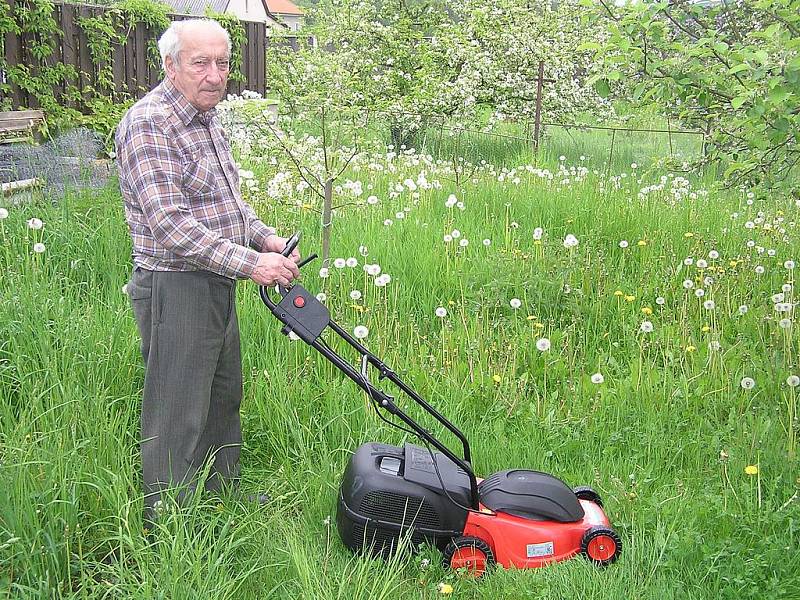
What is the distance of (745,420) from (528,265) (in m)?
1.91

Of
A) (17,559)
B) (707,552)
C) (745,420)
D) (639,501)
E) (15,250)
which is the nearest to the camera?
(17,559)

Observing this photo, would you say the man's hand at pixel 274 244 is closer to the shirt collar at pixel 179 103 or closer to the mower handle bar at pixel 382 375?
the mower handle bar at pixel 382 375

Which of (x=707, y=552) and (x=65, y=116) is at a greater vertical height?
(x=65, y=116)

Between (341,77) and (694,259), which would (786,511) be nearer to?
(694,259)

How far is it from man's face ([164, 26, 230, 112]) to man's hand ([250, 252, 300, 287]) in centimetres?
63

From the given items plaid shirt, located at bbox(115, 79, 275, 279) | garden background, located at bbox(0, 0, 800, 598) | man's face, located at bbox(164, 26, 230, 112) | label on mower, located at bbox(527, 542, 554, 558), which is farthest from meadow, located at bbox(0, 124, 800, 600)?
man's face, located at bbox(164, 26, 230, 112)

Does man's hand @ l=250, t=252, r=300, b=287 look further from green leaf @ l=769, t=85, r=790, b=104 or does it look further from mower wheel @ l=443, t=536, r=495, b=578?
green leaf @ l=769, t=85, r=790, b=104

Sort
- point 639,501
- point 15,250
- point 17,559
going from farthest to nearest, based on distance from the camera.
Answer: point 15,250 → point 639,501 → point 17,559

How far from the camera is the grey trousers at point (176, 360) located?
3.11 m

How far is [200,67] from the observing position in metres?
2.97

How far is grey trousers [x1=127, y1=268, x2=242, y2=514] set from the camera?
10.2 ft

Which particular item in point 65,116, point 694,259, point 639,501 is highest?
point 65,116

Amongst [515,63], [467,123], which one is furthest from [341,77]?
[515,63]

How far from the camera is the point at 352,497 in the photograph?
3.06 metres
